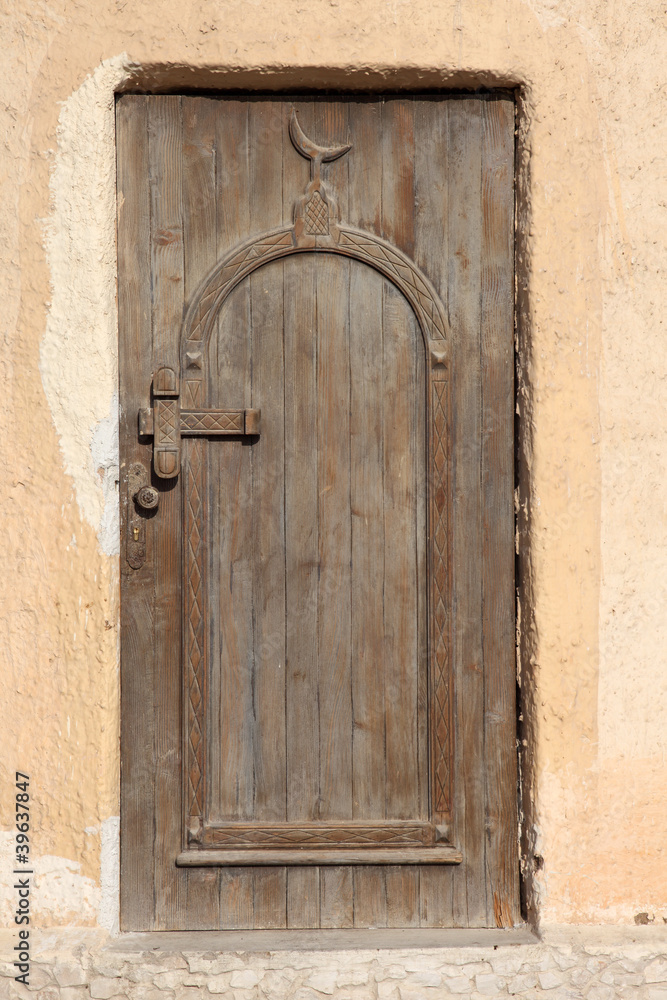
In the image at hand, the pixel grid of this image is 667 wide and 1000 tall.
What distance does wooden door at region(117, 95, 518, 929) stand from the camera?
221 centimetres

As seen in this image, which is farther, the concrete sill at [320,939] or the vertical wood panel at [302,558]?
the vertical wood panel at [302,558]

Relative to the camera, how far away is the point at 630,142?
6.92 feet

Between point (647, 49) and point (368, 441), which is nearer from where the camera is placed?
point (647, 49)

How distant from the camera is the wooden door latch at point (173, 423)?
Answer: 220 centimetres

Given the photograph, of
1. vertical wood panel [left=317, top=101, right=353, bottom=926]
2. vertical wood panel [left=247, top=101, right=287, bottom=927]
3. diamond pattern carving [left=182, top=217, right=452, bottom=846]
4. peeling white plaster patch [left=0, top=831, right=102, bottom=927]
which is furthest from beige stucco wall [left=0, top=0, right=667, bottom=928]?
vertical wood panel [left=317, top=101, right=353, bottom=926]

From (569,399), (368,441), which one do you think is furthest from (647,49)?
(368,441)

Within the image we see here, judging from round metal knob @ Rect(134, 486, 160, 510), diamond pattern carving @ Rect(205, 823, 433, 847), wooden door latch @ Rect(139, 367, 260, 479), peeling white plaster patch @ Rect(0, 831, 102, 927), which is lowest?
peeling white plaster patch @ Rect(0, 831, 102, 927)

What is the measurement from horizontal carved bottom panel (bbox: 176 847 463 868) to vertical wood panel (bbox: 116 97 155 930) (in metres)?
0.14

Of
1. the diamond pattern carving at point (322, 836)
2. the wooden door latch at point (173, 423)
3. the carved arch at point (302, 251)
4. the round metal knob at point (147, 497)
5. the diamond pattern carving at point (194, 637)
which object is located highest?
the carved arch at point (302, 251)

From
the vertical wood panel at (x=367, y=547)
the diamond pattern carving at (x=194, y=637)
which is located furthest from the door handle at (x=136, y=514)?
the vertical wood panel at (x=367, y=547)

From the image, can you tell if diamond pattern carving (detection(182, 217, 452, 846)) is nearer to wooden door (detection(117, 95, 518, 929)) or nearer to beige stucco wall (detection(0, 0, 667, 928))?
wooden door (detection(117, 95, 518, 929))

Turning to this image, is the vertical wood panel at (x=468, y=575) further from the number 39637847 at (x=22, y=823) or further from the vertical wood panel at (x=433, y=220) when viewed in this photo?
the number 39637847 at (x=22, y=823)

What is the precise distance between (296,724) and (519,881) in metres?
0.73

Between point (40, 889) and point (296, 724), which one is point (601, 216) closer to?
point (296, 724)
